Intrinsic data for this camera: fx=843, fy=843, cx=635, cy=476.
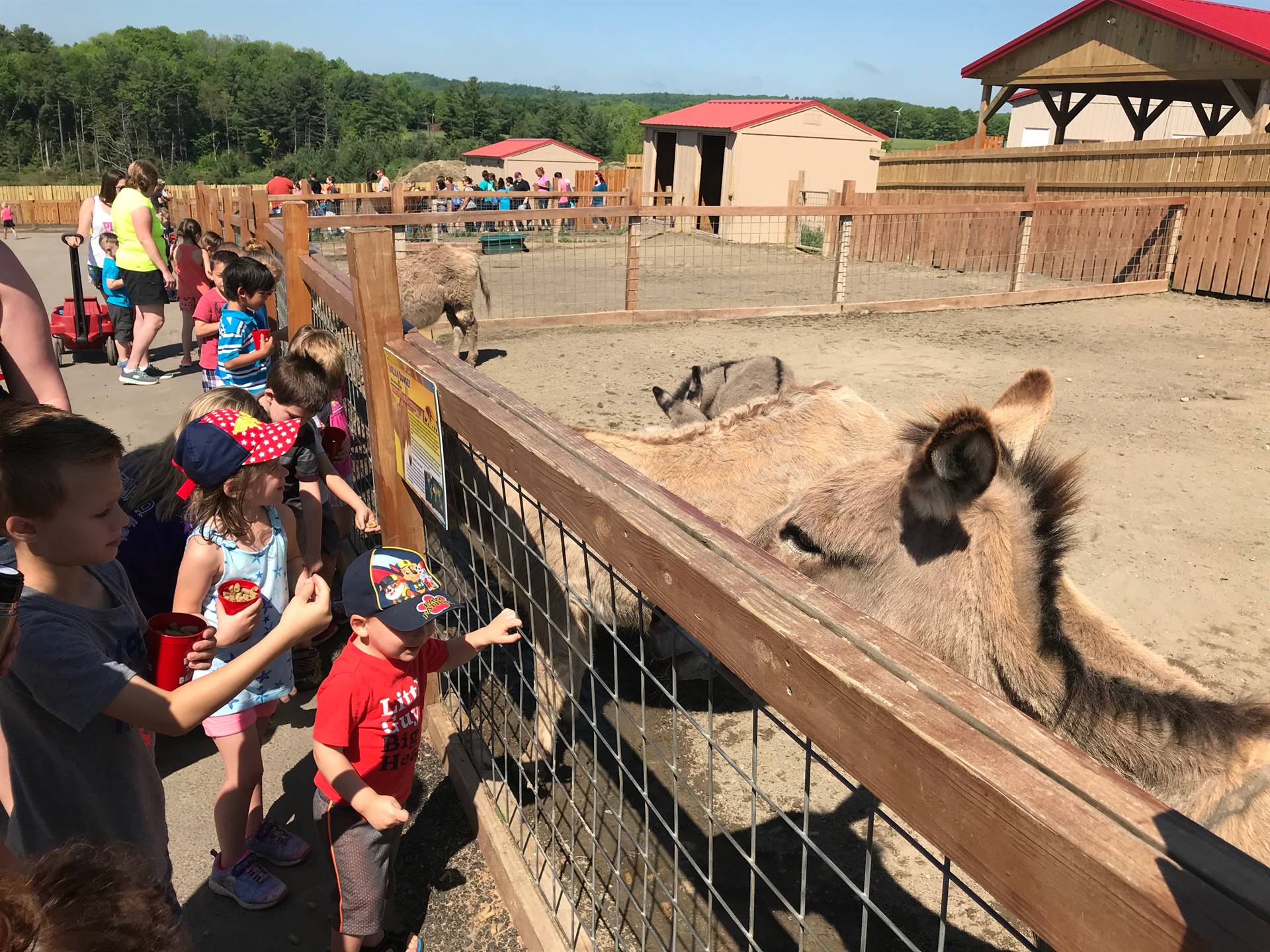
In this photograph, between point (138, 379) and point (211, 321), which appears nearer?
point (211, 321)

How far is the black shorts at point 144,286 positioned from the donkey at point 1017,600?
781cm

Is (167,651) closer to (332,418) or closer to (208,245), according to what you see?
(332,418)

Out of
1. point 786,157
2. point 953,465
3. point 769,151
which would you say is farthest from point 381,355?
point 786,157

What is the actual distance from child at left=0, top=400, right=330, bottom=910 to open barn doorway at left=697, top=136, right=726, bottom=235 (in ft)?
97.7

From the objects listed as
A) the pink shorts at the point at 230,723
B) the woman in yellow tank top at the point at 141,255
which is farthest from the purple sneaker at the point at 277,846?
the woman in yellow tank top at the point at 141,255

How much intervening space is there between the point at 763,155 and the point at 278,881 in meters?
27.6

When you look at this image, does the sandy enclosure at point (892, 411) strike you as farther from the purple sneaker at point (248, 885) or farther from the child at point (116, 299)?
the child at point (116, 299)

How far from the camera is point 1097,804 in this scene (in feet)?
2.59

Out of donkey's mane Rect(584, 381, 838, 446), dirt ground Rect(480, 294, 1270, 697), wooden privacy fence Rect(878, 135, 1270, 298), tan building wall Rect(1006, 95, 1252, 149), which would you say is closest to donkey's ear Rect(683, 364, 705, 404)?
dirt ground Rect(480, 294, 1270, 697)

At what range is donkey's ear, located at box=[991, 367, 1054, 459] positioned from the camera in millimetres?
2566

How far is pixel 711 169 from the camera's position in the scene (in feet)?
99.8

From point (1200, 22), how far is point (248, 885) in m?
22.8

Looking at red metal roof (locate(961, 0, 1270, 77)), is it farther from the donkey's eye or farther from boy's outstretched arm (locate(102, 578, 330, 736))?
boy's outstretched arm (locate(102, 578, 330, 736))

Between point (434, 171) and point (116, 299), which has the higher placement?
point (434, 171)
